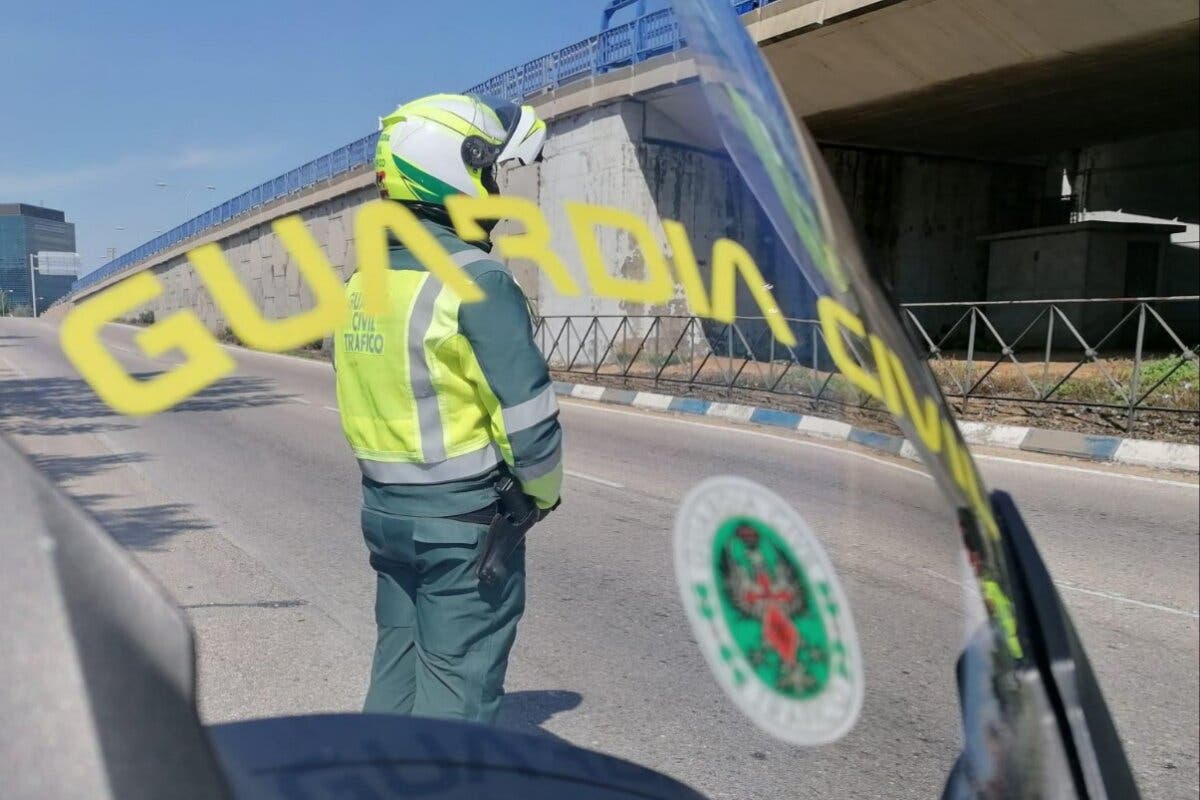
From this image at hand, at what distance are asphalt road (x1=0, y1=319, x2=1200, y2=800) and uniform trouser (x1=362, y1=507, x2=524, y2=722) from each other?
2 cm

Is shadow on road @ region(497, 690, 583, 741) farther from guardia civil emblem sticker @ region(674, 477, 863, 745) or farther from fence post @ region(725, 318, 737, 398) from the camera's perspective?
fence post @ region(725, 318, 737, 398)

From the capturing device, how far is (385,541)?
0.91 metres

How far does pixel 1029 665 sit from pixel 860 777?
0.59ft

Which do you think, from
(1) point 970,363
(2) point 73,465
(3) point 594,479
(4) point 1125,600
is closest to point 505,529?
(3) point 594,479

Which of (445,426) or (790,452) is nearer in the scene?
(790,452)

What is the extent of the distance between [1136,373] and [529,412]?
34.1ft

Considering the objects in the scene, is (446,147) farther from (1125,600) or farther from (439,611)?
(1125,600)

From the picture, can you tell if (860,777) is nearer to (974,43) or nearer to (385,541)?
(385,541)

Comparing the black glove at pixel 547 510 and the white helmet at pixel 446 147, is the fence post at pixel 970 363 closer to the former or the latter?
the black glove at pixel 547 510

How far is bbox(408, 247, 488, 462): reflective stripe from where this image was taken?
70cm

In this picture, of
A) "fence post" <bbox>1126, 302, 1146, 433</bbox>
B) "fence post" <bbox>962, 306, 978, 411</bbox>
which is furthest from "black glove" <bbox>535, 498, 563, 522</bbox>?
"fence post" <bbox>1126, 302, 1146, 433</bbox>

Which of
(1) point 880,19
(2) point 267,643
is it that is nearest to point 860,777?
(2) point 267,643

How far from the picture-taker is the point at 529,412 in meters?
0.91

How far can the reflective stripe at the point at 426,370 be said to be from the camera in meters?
0.70
